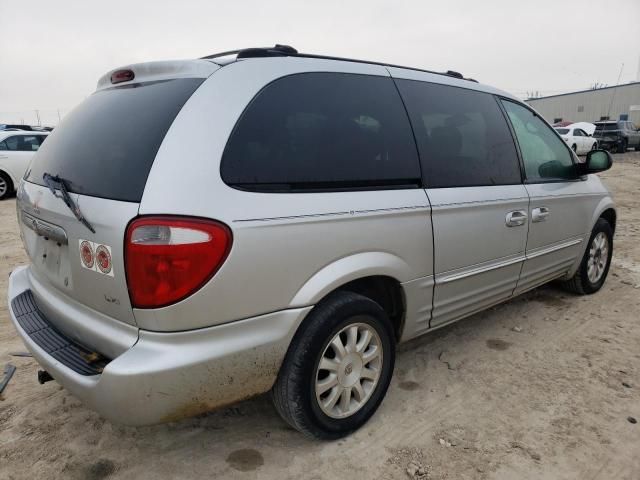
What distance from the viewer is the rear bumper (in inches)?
63.2

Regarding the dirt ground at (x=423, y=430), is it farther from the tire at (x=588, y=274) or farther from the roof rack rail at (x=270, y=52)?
the roof rack rail at (x=270, y=52)

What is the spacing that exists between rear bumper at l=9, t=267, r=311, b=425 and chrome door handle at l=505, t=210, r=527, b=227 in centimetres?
163

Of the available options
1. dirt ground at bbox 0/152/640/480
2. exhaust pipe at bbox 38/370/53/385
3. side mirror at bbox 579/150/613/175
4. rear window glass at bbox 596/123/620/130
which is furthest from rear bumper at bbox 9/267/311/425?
rear window glass at bbox 596/123/620/130

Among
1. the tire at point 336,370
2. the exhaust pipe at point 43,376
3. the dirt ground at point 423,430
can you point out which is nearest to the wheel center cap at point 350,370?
the tire at point 336,370

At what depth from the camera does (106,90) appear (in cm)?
229

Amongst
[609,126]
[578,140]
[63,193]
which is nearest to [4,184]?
[63,193]

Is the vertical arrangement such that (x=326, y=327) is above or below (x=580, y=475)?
above

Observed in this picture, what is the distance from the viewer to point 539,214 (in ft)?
10.3

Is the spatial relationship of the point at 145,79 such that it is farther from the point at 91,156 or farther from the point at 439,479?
the point at 439,479

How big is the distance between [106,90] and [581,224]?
3538mm

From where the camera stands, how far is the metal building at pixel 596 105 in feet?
121

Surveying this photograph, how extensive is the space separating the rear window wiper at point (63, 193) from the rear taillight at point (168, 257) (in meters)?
0.24

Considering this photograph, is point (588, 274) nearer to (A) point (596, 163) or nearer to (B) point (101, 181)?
(A) point (596, 163)

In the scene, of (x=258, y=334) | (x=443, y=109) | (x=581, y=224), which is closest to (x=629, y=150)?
(x=581, y=224)
